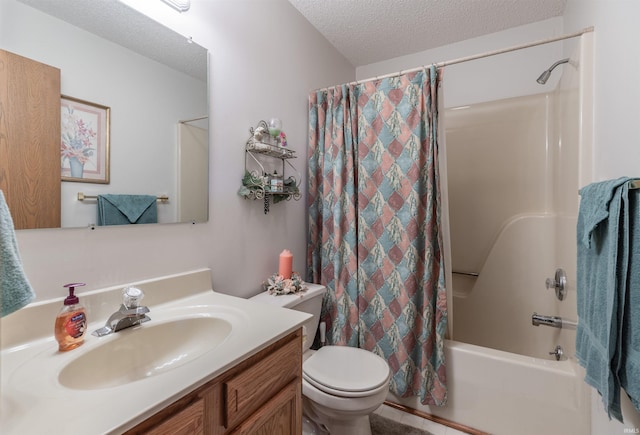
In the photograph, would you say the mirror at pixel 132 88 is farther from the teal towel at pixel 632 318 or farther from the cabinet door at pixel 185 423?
the teal towel at pixel 632 318

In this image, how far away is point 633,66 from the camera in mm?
859

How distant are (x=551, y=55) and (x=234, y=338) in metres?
2.72

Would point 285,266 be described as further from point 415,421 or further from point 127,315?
point 415,421

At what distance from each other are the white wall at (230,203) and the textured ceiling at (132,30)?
7 centimetres

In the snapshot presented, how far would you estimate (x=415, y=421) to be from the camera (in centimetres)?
165

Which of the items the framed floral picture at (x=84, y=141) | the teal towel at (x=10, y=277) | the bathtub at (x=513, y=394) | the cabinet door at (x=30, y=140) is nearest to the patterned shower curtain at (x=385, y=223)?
the bathtub at (x=513, y=394)

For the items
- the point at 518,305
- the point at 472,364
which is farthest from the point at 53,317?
the point at 518,305

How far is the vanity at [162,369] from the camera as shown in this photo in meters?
0.55

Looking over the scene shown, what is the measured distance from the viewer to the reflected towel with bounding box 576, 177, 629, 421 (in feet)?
2.45

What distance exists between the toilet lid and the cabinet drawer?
366 millimetres

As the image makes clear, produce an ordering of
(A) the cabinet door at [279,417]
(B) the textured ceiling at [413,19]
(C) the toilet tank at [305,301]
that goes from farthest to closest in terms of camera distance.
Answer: (B) the textured ceiling at [413,19], (C) the toilet tank at [305,301], (A) the cabinet door at [279,417]

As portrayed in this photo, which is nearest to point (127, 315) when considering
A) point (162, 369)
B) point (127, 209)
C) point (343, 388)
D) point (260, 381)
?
point (162, 369)

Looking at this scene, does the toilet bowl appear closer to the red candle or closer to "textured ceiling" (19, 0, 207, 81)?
the red candle

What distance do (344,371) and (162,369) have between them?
0.80m
